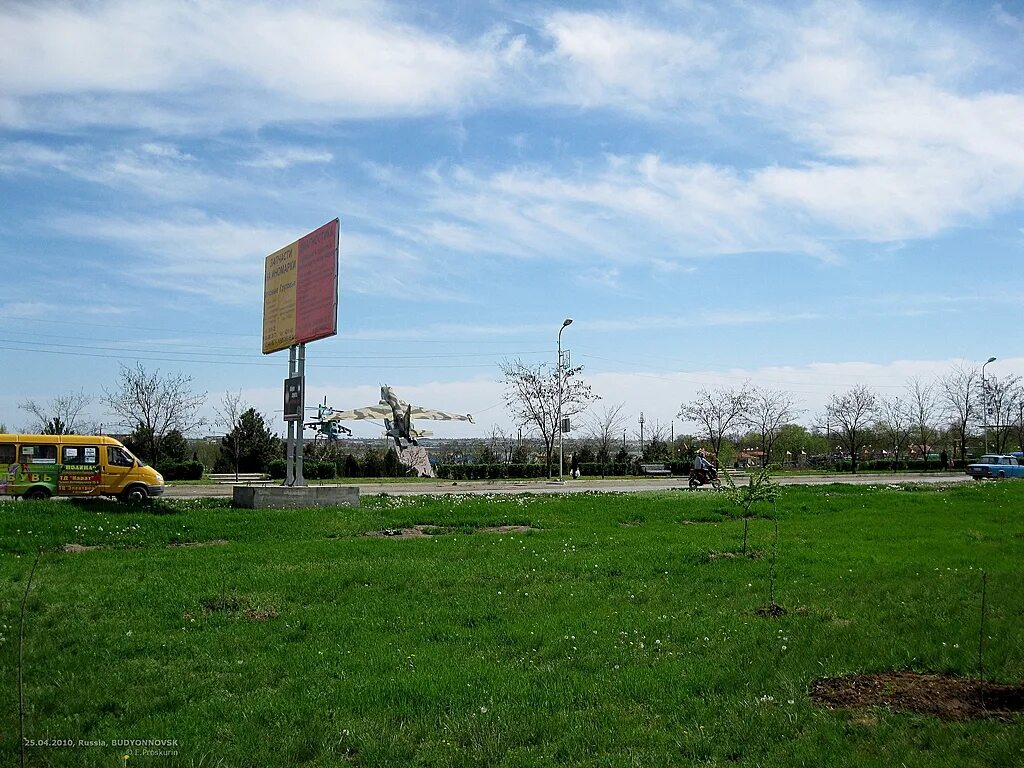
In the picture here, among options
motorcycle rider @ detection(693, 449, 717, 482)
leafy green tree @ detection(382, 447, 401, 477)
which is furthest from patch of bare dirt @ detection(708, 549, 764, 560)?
leafy green tree @ detection(382, 447, 401, 477)

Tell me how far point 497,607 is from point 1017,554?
8.31 m

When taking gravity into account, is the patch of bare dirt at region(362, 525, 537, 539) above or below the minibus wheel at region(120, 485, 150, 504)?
below

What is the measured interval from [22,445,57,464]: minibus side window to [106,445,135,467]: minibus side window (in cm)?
137

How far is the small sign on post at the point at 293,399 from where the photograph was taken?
20.8 meters

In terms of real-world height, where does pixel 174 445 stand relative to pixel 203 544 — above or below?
above

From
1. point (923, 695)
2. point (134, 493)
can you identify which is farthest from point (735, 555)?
point (134, 493)

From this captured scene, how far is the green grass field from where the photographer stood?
5375mm

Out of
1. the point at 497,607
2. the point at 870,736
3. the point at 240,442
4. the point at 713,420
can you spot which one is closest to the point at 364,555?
the point at 497,607

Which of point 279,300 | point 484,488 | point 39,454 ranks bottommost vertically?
point 484,488

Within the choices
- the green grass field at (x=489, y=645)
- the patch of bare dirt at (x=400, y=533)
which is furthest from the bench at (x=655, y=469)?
the green grass field at (x=489, y=645)

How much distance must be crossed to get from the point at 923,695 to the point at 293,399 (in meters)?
17.1

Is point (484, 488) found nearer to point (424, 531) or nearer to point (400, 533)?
point (424, 531)

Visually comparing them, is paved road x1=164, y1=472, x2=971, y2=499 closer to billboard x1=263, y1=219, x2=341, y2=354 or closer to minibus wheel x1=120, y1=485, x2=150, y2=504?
minibus wheel x1=120, y1=485, x2=150, y2=504

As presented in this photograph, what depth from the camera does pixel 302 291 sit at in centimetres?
2095
